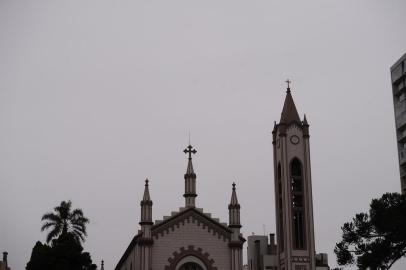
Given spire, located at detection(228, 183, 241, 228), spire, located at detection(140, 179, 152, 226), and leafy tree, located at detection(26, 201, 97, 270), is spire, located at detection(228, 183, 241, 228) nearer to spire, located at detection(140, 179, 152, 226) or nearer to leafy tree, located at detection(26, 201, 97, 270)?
spire, located at detection(140, 179, 152, 226)

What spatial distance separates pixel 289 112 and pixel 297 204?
8277mm

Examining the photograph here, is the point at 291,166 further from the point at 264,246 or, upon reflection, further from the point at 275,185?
the point at 264,246

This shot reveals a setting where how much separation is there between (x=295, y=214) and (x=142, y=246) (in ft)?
50.4

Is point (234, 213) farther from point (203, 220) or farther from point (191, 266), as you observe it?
point (191, 266)

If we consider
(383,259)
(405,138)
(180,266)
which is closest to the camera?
(383,259)

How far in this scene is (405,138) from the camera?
7600 cm

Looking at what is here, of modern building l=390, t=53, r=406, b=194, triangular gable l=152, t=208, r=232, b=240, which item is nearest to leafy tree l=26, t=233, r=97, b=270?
triangular gable l=152, t=208, r=232, b=240

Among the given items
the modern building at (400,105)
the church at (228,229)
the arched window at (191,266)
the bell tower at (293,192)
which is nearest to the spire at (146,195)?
the church at (228,229)

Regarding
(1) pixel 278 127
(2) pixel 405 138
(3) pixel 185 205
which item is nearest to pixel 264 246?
(2) pixel 405 138

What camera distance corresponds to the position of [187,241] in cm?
5231

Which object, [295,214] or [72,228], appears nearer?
[295,214]

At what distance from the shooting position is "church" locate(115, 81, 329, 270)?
51.8m

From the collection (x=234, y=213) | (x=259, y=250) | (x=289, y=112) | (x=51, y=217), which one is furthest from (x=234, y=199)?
(x=259, y=250)

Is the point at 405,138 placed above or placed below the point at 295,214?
above
